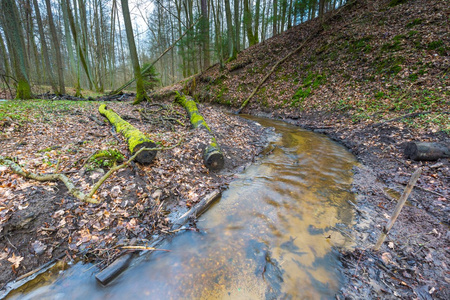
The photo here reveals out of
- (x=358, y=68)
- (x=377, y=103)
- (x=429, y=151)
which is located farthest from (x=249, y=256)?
(x=358, y=68)

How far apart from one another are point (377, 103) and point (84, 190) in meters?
11.8

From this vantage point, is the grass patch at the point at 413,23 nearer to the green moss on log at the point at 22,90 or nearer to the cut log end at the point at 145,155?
the cut log end at the point at 145,155

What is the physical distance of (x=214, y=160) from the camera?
5.64 metres

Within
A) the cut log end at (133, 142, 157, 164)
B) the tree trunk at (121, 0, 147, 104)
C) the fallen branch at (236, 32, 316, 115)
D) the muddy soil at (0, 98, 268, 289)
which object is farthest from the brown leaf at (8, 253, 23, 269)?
the fallen branch at (236, 32, 316, 115)

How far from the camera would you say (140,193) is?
13.4 feet

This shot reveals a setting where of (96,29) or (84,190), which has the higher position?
(96,29)

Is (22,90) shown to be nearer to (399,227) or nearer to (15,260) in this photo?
(15,260)

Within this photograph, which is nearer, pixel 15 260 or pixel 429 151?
pixel 15 260

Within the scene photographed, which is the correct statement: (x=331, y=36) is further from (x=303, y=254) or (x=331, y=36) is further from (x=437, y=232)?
(x=303, y=254)

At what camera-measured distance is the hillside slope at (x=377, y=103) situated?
296 cm

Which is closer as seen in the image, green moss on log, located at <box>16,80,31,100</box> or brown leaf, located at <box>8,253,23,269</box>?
brown leaf, located at <box>8,253,23,269</box>

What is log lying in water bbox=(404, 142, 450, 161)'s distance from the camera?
5.20 meters

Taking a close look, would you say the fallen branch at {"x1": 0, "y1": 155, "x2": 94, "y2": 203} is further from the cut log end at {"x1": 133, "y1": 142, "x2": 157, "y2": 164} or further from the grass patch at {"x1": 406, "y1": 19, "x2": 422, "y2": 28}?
the grass patch at {"x1": 406, "y1": 19, "x2": 422, "y2": 28}

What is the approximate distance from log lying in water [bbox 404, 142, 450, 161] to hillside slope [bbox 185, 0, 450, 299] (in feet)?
0.74
